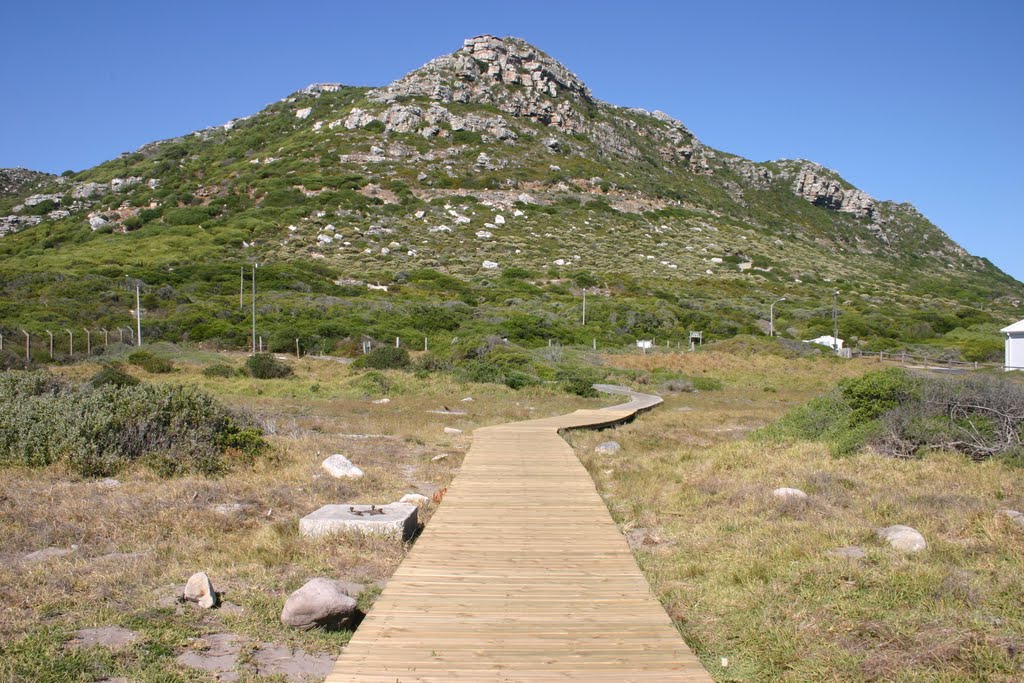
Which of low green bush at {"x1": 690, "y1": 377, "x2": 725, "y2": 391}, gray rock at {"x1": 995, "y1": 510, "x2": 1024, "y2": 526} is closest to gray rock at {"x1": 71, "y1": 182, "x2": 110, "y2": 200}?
low green bush at {"x1": 690, "y1": 377, "x2": 725, "y2": 391}

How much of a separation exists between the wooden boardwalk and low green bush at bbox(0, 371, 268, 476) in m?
4.07

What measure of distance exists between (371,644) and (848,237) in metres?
101

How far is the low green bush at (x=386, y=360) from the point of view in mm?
26966

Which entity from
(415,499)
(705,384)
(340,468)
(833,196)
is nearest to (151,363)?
(340,468)

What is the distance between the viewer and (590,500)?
27.2 ft

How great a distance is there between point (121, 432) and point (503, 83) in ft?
303

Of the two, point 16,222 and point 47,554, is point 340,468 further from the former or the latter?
point 16,222

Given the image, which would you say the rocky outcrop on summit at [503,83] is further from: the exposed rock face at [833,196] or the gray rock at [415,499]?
the gray rock at [415,499]

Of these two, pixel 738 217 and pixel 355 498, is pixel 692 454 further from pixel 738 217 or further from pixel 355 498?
pixel 738 217

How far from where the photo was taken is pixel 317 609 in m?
4.86

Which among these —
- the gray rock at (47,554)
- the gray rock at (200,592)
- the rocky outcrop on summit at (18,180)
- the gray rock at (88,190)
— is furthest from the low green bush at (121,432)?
the rocky outcrop on summit at (18,180)

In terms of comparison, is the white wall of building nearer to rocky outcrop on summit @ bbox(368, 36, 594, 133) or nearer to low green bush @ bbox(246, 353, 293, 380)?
low green bush @ bbox(246, 353, 293, 380)

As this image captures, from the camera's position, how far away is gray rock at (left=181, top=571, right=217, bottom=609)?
5.21 meters

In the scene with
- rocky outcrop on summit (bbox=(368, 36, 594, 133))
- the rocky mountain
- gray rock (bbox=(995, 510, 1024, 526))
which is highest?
rocky outcrop on summit (bbox=(368, 36, 594, 133))
